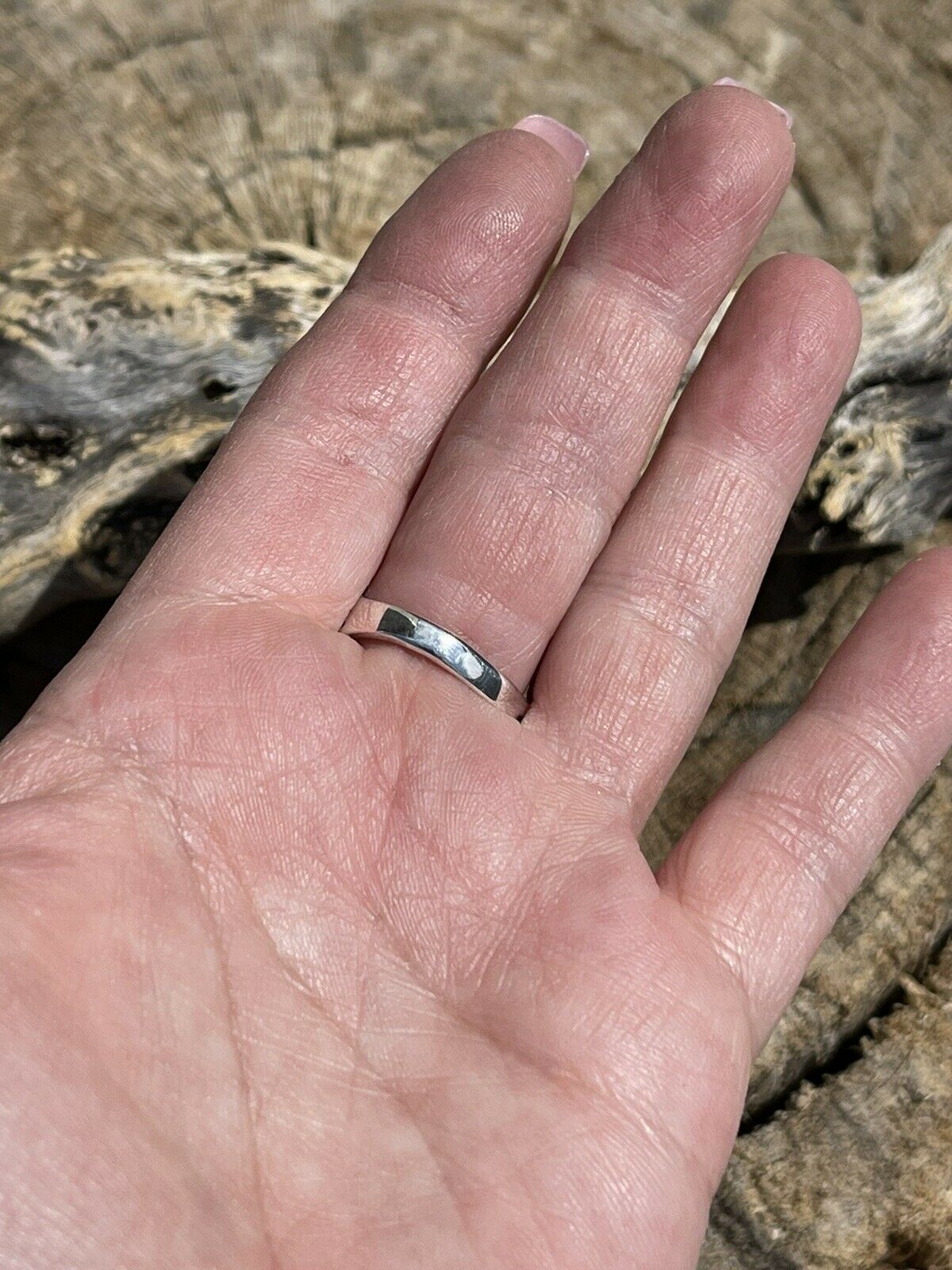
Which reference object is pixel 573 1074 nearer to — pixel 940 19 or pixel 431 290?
pixel 431 290

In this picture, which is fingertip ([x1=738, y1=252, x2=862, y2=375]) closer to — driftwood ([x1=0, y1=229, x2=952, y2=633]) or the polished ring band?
driftwood ([x1=0, y1=229, x2=952, y2=633])

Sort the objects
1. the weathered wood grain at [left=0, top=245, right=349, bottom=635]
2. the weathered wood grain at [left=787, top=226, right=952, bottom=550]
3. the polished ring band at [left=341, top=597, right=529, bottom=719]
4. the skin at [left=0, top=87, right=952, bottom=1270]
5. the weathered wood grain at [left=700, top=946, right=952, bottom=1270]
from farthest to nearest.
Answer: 1. the weathered wood grain at [left=787, top=226, right=952, bottom=550]
2. the weathered wood grain at [left=0, top=245, right=349, bottom=635]
3. the weathered wood grain at [left=700, top=946, right=952, bottom=1270]
4. the polished ring band at [left=341, top=597, right=529, bottom=719]
5. the skin at [left=0, top=87, right=952, bottom=1270]

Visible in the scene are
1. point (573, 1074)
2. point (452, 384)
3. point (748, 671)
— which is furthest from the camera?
point (748, 671)

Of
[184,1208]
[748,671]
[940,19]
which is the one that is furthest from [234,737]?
[940,19]

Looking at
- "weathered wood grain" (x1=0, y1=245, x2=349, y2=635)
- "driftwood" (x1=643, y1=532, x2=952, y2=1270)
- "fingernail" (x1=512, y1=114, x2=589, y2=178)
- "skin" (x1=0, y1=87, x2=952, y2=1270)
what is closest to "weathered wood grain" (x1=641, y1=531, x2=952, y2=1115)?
"driftwood" (x1=643, y1=532, x2=952, y2=1270)

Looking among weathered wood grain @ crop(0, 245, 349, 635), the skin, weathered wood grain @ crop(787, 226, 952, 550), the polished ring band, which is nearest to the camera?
the skin

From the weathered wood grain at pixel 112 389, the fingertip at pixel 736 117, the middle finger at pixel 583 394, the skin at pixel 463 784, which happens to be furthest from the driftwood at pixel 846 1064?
the weathered wood grain at pixel 112 389
